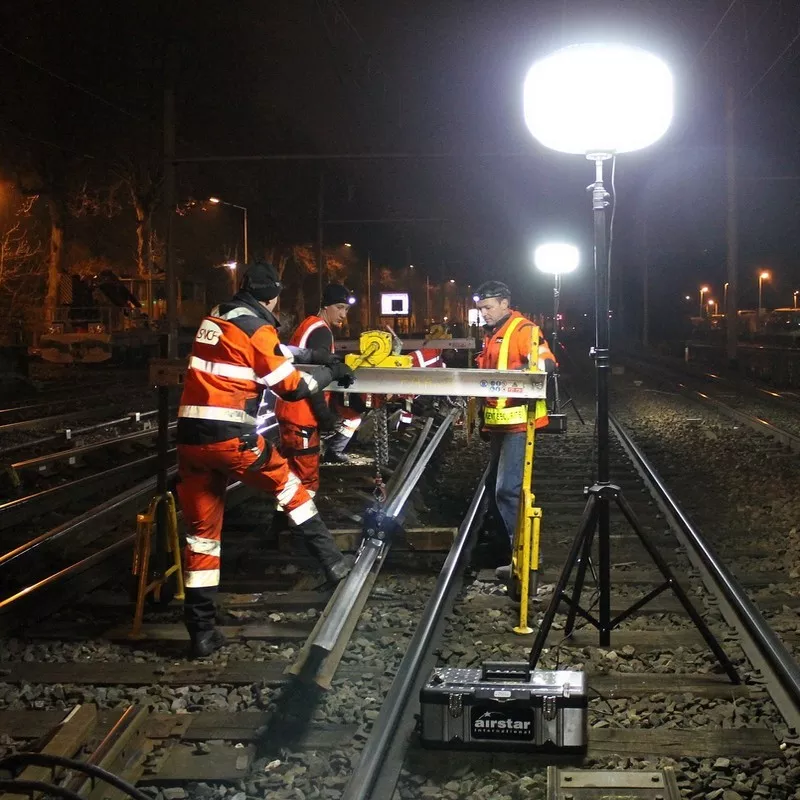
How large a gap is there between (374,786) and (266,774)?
506 mm

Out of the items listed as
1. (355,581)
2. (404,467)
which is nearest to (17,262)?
(404,467)

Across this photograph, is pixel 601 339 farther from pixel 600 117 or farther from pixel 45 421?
pixel 45 421

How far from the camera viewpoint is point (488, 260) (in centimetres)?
7694

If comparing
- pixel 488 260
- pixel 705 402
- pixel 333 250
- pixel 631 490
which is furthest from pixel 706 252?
pixel 631 490

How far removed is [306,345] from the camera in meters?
7.46

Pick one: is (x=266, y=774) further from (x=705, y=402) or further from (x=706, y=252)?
(x=706, y=252)

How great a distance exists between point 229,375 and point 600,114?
236cm

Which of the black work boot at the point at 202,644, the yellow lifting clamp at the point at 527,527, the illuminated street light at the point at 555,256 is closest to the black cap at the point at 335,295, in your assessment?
the yellow lifting clamp at the point at 527,527

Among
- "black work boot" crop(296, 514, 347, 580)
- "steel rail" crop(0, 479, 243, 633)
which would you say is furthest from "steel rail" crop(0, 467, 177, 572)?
"black work boot" crop(296, 514, 347, 580)

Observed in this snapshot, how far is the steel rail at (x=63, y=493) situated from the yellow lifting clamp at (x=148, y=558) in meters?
2.62

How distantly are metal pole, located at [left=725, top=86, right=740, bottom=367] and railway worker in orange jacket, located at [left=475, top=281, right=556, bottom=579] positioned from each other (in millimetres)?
23350

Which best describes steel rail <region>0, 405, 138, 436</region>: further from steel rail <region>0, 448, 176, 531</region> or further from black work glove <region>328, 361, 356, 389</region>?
black work glove <region>328, 361, 356, 389</region>

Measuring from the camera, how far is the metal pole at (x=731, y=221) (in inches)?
1064

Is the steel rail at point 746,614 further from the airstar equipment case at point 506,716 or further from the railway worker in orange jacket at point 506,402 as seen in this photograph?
the railway worker in orange jacket at point 506,402
